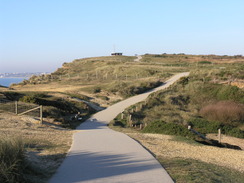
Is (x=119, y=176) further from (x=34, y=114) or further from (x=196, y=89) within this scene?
(x=196, y=89)

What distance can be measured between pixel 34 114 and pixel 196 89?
23.5 m

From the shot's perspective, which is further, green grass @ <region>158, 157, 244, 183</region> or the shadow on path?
green grass @ <region>158, 157, 244, 183</region>

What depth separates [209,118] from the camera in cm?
2828

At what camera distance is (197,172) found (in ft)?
27.9

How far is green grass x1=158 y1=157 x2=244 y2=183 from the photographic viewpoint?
7.89m

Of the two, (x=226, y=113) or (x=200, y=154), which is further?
(x=226, y=113)

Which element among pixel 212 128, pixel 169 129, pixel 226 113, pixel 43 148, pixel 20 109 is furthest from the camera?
pixel 226 113

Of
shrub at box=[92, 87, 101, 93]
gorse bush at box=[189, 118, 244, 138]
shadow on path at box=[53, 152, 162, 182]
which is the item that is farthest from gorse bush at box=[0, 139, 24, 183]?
shrub at box=[92, 87, 101, 93]

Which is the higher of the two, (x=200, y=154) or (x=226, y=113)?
(x=200, y=154)

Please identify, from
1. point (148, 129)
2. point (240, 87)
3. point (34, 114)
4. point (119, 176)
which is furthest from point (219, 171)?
point (240, 87)

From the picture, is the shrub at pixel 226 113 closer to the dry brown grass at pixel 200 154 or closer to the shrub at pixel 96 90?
the dry brown grass at pixel 200 154

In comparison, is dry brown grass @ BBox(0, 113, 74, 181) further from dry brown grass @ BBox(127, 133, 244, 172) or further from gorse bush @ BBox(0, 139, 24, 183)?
dry brown grass @ BBox(127, 133, 244, 172)

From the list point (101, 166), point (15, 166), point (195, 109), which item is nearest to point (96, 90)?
point (195, 109)

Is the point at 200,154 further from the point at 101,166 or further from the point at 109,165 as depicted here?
the point at 101,166
